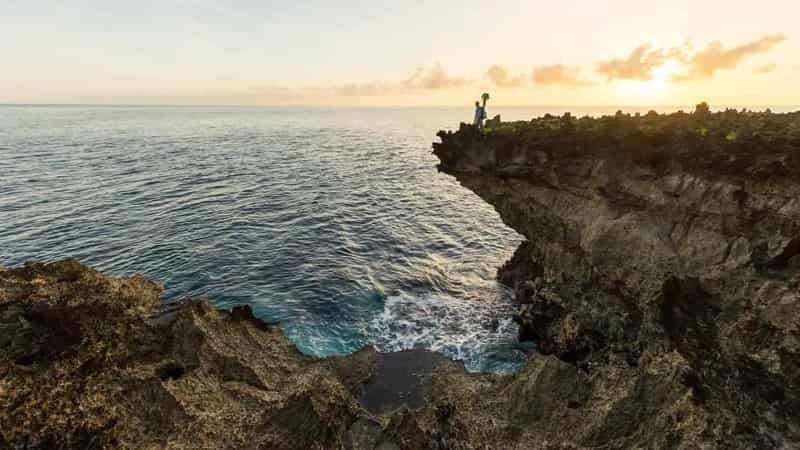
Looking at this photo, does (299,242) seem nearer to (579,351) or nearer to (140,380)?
(140,380)

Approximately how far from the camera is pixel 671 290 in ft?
61.3

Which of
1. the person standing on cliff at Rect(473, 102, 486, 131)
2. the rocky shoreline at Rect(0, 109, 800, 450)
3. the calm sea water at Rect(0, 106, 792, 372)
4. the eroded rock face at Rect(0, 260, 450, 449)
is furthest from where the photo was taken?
the calm sea water at Rect(0, 106, 792, 372)

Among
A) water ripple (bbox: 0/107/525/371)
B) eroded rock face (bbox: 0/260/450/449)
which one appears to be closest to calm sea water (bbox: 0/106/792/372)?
water ripple (bbox: 0/107/525/371)

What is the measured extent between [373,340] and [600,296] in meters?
16.0

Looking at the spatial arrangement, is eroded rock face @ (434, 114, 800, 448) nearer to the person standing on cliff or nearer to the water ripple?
the person standing on cliff

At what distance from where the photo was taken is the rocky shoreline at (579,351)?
14.8 m

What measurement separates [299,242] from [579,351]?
31.7 meters

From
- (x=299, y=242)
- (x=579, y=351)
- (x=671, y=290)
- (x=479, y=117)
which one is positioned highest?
(x=479, y=117)

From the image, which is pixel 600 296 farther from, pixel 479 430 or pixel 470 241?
pixel 470 241

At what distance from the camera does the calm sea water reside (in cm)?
3048

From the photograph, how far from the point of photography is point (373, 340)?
2831 centimetres

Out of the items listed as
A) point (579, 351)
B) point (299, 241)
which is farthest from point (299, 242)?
point (579, 351)

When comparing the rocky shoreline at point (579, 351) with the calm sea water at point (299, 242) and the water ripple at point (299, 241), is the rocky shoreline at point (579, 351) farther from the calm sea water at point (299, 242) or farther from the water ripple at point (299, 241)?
the calm sea water at point (299, 242)

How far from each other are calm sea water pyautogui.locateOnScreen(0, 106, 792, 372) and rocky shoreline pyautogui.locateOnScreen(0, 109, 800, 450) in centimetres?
689
